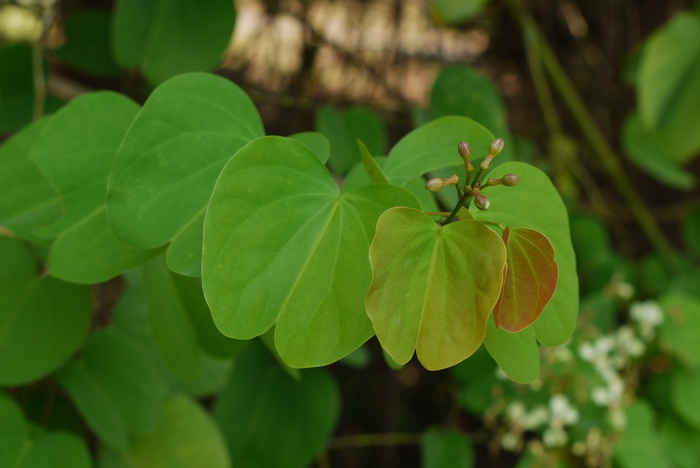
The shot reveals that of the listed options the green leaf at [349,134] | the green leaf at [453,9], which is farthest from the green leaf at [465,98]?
the green leaf at [453,9]

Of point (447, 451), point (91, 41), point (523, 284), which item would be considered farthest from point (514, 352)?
point (91, 41)

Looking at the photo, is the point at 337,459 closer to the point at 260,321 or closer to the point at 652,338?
the point at 652,338

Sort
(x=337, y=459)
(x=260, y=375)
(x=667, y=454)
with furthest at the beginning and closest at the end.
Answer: (x=337, y=459)
(x=667, y=454)
(x=260, y=375)

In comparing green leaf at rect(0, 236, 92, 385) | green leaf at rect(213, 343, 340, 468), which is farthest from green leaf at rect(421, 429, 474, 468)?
green leaf at rect(0, 236, 92, 385)

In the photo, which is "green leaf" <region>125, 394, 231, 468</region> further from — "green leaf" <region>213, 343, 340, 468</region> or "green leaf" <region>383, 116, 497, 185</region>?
"green leaf" <region>383, 116, 497, 185</region>

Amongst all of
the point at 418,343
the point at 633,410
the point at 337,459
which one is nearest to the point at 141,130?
the point at 418,343

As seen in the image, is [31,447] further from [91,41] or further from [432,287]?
[91,41]

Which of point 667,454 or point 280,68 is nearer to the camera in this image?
point 667,454
